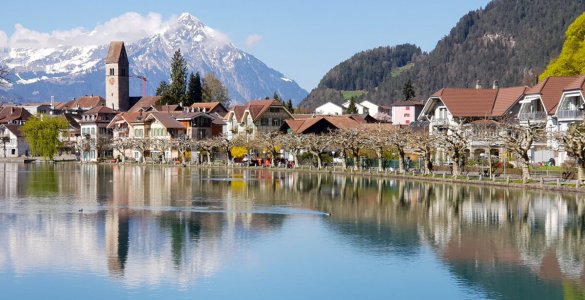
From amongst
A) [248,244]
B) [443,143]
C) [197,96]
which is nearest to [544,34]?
[197,96]

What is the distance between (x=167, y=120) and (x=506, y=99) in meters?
52.6

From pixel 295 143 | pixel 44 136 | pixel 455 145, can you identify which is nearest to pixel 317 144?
pixel 295 143

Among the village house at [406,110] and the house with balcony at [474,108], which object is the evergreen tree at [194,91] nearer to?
the village house at [406,110]

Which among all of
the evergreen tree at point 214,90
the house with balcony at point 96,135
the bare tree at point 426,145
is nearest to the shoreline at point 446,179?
the bare tree at point 426,145

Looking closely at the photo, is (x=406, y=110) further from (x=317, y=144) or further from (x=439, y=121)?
(x=439, y=121)

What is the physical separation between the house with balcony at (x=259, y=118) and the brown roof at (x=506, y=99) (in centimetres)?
3529

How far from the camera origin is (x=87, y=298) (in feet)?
74.2

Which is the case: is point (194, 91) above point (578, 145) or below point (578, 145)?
above

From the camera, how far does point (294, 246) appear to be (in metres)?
31.0

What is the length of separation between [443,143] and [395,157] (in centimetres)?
2049

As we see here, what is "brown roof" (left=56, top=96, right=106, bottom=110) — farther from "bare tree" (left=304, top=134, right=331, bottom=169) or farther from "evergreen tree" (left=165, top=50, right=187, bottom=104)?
"bare tree" (left=304, top=134, right=331, bottom=169)

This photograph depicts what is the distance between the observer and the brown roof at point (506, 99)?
75250mm

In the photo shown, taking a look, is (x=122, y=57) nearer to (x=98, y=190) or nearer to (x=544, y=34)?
(x=544, y=34)

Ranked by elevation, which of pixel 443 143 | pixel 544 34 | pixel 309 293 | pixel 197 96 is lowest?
pixel 309 293
